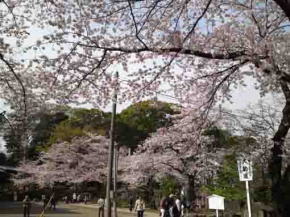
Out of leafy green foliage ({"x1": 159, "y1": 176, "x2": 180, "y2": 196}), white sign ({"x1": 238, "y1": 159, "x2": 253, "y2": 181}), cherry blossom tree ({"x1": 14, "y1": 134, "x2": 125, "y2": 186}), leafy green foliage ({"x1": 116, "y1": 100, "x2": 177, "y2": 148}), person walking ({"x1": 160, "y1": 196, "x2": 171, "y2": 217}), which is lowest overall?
person walking ({"x1": 160, "y1": 196, "x2": 171, "y2": 217})

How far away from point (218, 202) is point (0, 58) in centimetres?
811

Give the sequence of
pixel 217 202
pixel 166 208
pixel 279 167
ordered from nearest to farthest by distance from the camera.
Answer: pixel 279 167, pixel 217 202, pixel 166 208

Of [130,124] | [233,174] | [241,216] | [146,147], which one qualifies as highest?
[130,124]

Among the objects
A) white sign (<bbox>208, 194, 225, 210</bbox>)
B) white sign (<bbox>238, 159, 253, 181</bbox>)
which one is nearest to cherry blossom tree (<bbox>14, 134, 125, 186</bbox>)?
white sign (<bbox>208, 194, 225, 210</bbox>)

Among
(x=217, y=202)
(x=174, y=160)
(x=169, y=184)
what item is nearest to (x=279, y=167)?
(x=217, y=202)

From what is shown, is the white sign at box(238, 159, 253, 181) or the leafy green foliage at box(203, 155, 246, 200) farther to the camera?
the leafy green foliage at box(203, 155, 246, 200)

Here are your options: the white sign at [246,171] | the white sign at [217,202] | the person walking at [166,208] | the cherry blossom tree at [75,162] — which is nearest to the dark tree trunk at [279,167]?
the white sign at [246,171]

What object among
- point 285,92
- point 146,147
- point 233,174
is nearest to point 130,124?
point 146,147

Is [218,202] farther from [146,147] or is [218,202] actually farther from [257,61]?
[146,147]

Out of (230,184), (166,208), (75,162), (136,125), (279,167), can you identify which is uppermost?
(136,125)

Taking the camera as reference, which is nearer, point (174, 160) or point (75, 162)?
point (174, 160)

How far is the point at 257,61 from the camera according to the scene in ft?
29.2

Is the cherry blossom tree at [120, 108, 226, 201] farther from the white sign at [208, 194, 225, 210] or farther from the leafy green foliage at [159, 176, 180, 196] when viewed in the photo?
the white sign at [208, 194, 225, 210]

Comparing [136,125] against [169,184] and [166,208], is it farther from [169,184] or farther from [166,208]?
[166,208]
